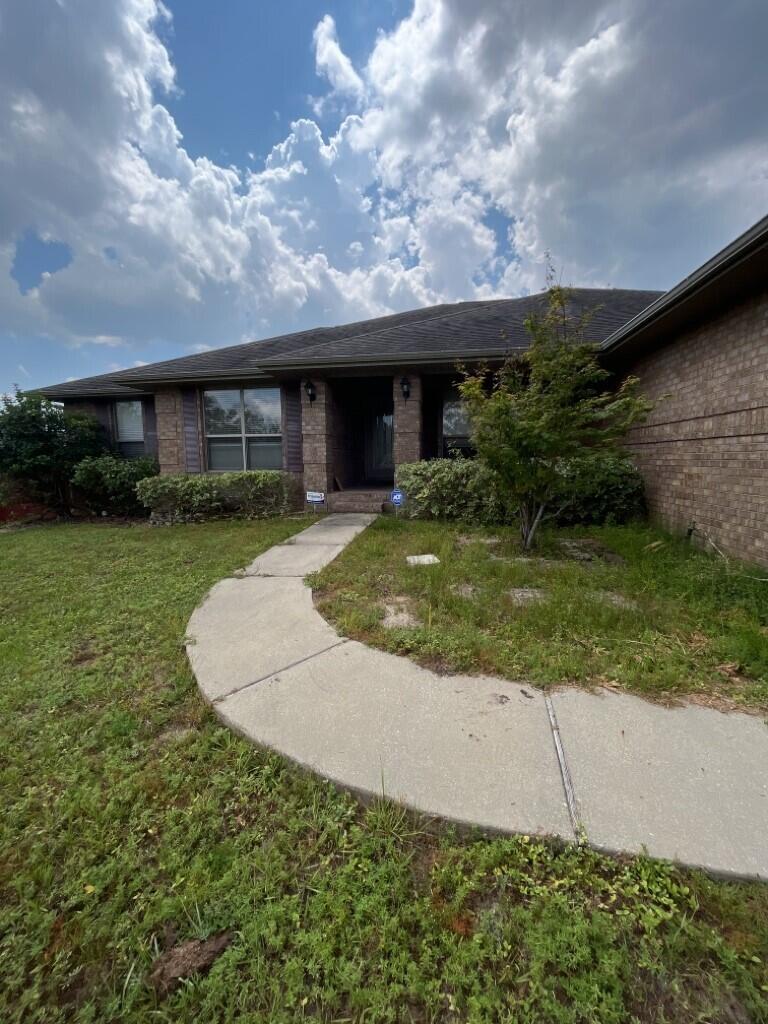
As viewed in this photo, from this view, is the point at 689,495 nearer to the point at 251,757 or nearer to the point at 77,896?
the point at 251,757

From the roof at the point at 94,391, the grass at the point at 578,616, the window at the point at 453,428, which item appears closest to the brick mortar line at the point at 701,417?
the grass at the point at 578,616

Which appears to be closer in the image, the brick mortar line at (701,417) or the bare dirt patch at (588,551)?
the brick mortar line at (701,417)

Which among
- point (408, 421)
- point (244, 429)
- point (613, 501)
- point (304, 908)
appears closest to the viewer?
point (304, 908)

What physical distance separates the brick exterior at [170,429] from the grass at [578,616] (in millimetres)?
6043

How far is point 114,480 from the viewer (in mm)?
8375

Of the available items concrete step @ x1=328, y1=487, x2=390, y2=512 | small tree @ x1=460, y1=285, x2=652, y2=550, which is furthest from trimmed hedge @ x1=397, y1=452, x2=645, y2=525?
small tree @ x1=460, y1=285, x2=652, y2=550

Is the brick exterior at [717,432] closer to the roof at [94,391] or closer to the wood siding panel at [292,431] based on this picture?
the wood siding panel at [292,431]

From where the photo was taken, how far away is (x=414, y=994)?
3.09ft

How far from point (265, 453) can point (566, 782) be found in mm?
8414

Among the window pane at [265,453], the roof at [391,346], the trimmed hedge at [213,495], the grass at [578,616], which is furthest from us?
the window pane at [265,453]

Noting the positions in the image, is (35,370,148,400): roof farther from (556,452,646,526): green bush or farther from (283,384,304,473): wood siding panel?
(556,452,646,526): green bush

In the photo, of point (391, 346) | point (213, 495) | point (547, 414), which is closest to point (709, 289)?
point (547, 414)

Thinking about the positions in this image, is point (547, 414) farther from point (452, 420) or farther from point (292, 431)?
point (292, 431)

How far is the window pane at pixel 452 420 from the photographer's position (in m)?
8.84
